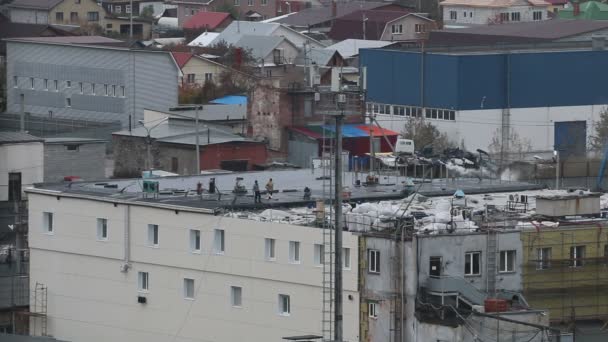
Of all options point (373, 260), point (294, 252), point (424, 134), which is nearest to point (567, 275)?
point (373, 260)

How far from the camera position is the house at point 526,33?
1098 inches

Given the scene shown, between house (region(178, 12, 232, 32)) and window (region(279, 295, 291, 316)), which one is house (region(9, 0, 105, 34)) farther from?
window (region(279, 295, 291, 316))

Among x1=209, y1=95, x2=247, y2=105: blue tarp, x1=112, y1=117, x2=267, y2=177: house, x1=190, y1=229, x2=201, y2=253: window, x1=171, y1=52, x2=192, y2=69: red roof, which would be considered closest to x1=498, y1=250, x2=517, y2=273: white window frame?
x1=190, y1=229, x2=201, y2=253: window

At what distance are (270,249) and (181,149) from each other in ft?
24.8

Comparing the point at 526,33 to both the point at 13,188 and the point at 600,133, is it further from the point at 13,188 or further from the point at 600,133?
the point at 13,188

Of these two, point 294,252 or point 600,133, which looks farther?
point 600,133

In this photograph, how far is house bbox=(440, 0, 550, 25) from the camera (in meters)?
40.1

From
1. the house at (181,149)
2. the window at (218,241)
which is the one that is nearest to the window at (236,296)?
the window at (218,241)

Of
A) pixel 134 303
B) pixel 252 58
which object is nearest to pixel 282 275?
pixel 134 303

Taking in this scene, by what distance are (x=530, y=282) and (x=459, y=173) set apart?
18.3 ft

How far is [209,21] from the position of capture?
37.5 metres

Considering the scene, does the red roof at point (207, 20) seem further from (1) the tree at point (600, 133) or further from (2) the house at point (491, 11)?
(1) the tree at point (600, 133)

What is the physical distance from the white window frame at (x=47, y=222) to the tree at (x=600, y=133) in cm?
913

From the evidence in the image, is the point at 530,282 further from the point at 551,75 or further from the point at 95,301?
the point at 551,75
